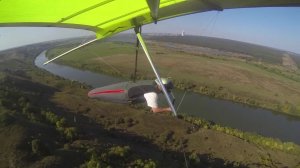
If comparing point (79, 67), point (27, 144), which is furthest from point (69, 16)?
point (79, 67)

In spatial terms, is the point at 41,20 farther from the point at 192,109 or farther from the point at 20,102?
the point at 192,109

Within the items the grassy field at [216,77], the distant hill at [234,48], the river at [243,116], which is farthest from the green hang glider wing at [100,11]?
the distant hill at [234,48]

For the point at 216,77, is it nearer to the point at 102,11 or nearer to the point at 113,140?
the point at 113,140

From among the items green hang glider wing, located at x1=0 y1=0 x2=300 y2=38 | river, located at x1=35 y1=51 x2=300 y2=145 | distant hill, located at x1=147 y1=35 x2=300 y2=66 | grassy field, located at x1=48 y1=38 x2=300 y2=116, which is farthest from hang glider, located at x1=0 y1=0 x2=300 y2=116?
distant hill, located at x1=147 y1=35 x2=300 y2=66

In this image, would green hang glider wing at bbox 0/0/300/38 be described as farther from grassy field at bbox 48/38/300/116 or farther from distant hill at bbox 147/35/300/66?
distant hill at bbox 147/35/300/66

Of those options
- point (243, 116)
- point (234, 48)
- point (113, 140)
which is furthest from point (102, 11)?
point (234, 48)

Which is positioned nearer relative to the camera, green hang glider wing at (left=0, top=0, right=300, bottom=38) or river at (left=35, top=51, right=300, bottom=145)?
green hang glider wing at (left=0, top=0, right=300, bottom=38)

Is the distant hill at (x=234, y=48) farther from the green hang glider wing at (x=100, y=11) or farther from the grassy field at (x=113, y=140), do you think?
the green hang glider wing at (x=100, y=11)
